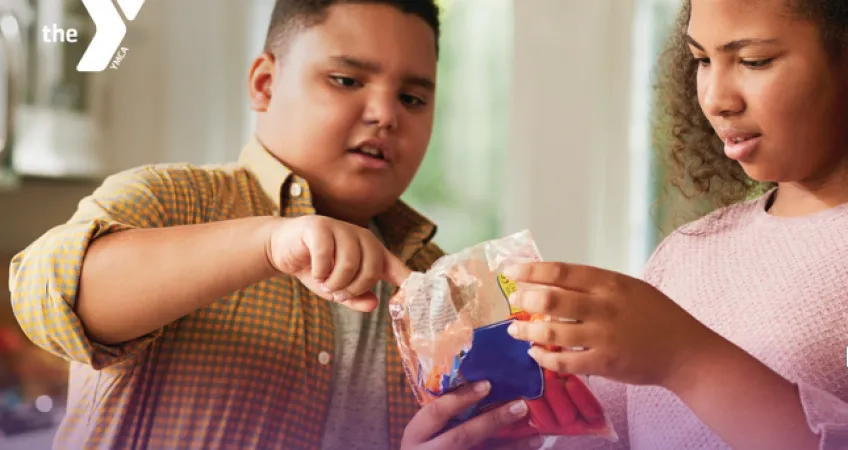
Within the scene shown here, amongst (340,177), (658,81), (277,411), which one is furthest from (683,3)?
(277,411)

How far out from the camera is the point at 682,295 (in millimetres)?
576

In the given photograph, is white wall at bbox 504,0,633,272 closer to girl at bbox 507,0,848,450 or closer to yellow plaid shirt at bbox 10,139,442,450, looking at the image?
girl at bbox 507,0,848,450

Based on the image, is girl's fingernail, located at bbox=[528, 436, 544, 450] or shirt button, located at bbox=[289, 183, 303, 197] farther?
shirt button, located at bbox=[289, 183, 303, 197]

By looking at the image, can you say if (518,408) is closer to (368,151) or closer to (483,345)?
(483,345)

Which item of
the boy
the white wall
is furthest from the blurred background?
the boy

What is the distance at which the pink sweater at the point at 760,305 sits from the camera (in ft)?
1.54

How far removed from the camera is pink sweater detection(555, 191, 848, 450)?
1.54 ft

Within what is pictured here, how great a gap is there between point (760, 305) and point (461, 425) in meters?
0.20

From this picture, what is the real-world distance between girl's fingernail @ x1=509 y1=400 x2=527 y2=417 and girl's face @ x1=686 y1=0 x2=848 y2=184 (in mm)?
193

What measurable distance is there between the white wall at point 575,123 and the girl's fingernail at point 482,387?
53 cm

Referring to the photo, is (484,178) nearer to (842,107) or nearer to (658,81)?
(658,81)

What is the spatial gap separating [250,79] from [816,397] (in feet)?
1.58

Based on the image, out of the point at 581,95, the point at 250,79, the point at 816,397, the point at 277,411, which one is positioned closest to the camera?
the point at 816,397

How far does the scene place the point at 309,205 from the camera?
0.62 meters
